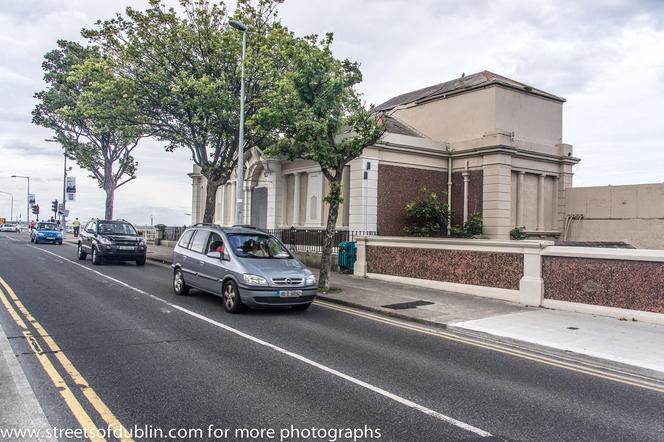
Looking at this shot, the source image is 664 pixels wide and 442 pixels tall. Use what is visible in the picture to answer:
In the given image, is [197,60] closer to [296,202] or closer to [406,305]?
[296,202]

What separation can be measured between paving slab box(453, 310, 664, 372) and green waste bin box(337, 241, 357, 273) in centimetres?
787

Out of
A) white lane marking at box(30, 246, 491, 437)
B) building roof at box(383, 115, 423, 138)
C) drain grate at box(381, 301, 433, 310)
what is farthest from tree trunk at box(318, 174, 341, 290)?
building roof at box(383, 115, 423, 138)

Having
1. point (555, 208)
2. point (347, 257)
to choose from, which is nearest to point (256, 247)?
point (347, 257)

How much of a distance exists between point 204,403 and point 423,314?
666 centimetres

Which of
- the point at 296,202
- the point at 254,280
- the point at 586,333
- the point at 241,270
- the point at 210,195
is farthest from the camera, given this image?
the point at 296,202

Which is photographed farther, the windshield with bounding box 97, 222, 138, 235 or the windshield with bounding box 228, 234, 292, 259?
the windshield with bounding box 97, 222, 138, 235

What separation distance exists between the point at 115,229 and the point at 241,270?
13.0 metres

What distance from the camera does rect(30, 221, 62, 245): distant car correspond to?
1406 inches

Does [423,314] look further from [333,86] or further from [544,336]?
[333,86]

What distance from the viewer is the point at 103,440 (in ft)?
14.1

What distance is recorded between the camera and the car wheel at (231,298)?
1019 cm

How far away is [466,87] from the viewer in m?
23.8

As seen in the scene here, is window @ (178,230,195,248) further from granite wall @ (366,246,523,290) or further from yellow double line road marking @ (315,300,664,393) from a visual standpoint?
granite wall @ (366,246,523,290)

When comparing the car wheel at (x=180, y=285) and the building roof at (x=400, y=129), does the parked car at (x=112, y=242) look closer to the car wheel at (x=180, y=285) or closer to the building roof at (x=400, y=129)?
the car wheel at (x=180, y=285)
